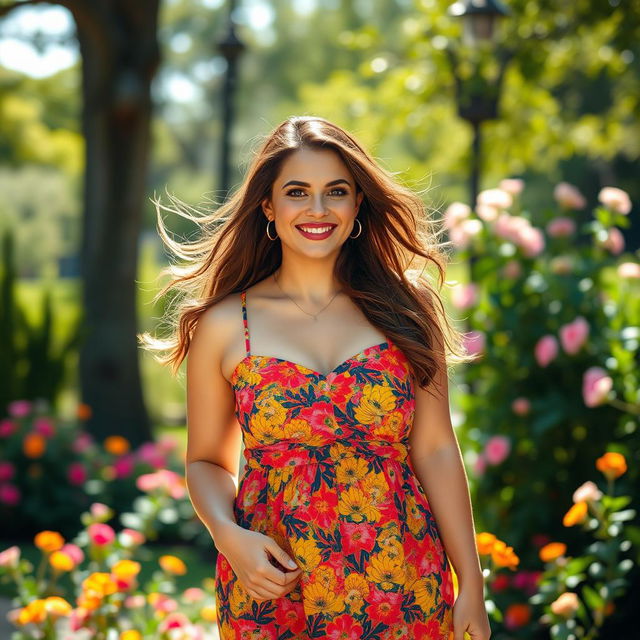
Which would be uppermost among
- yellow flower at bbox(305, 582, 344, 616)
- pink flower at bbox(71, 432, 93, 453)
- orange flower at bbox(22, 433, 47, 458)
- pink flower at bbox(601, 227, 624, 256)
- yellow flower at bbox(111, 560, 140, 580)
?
pink flower at bbox(601, 227, 624, 256)

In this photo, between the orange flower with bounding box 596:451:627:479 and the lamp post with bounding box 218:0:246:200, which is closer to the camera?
the orange flower with bounding box 596:451:627:479

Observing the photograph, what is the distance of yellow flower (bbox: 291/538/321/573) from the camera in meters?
2.59

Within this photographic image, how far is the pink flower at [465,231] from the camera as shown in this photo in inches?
211

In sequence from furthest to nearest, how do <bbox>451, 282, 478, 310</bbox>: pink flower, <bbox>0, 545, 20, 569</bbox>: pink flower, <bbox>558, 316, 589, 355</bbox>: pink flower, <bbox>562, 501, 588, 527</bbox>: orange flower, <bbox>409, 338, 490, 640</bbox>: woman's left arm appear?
<bbox>451, 282, 478, 310</bbox>: pink flower → <bbox>558, 316, 589, 355</bbox>: pink flower → <bbox>0, 545, 20, 569</bbox>: pink flower → <bbox>562, 501, 588, 527</bbox>: orange flower → <bbox>409, 338, 490, 640</bbox>: woman's left arm

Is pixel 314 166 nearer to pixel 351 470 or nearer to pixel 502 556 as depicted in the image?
pixel 351 470

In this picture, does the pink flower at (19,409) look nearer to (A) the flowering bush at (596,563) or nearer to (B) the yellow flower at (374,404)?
(A) the flowering bush at (596,563)

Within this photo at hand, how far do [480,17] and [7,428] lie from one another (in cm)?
→ 405

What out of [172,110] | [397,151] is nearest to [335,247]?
[397,151]

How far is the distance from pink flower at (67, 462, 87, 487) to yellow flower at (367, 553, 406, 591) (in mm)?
4991

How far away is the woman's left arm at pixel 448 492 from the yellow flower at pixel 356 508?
216mm

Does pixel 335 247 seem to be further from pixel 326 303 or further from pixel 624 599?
pixel 624 599

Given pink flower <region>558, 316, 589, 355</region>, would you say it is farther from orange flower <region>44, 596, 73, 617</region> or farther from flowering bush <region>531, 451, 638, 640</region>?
orange flower <region>44, 596, 73, 617</region>

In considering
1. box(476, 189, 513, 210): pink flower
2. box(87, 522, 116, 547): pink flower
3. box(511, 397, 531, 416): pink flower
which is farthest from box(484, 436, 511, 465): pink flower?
box(87, 522, 116, 547): pink flower

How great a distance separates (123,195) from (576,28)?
16.1 ft
